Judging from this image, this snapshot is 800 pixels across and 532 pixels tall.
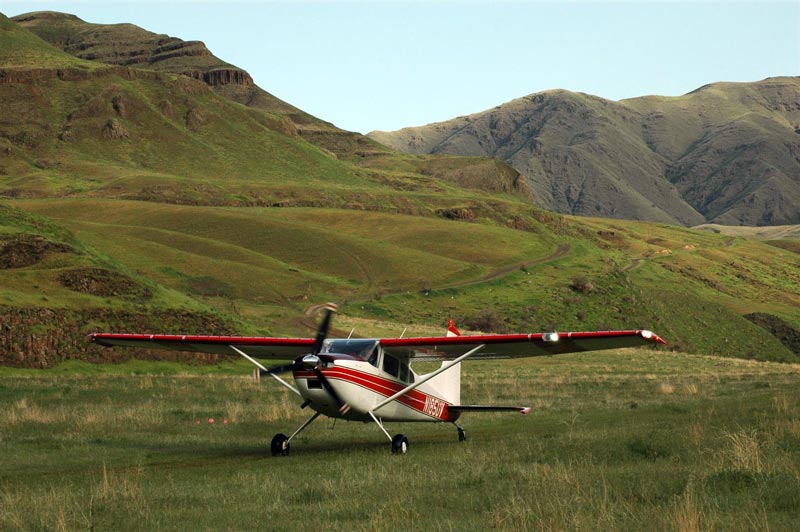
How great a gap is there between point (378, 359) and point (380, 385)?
0.58 meters

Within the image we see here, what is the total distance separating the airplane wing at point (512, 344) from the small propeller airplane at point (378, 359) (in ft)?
0.07

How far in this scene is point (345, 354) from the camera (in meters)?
19.2

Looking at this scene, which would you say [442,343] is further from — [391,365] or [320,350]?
[320,350]

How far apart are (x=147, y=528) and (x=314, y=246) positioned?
11985 centimetres

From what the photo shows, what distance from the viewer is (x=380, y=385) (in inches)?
780

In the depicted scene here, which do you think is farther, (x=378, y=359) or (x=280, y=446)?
(x=378, y=359)

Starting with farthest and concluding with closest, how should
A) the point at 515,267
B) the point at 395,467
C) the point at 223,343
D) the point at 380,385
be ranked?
the point at 515,267 < the point at 223,343 < the point at 380,385 < the point at 395,467

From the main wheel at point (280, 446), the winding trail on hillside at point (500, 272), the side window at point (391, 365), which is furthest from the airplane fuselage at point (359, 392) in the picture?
the winding trail on hillside at point (500, 272)

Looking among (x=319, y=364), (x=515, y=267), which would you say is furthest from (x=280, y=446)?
(x=515, y=267)

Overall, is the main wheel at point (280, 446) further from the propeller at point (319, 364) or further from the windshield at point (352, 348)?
the windshield at point (352, 348)

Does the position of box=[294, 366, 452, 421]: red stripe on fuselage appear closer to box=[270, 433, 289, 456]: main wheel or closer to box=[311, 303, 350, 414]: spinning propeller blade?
→ box=[311, 303, 350, 414]: spinning propeller blade

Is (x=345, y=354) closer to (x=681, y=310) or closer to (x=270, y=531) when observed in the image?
(x=270, y=531)

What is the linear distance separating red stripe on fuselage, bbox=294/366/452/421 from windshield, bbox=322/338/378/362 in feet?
1.62

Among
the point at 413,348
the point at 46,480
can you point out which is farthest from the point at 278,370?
the point at 46,480
